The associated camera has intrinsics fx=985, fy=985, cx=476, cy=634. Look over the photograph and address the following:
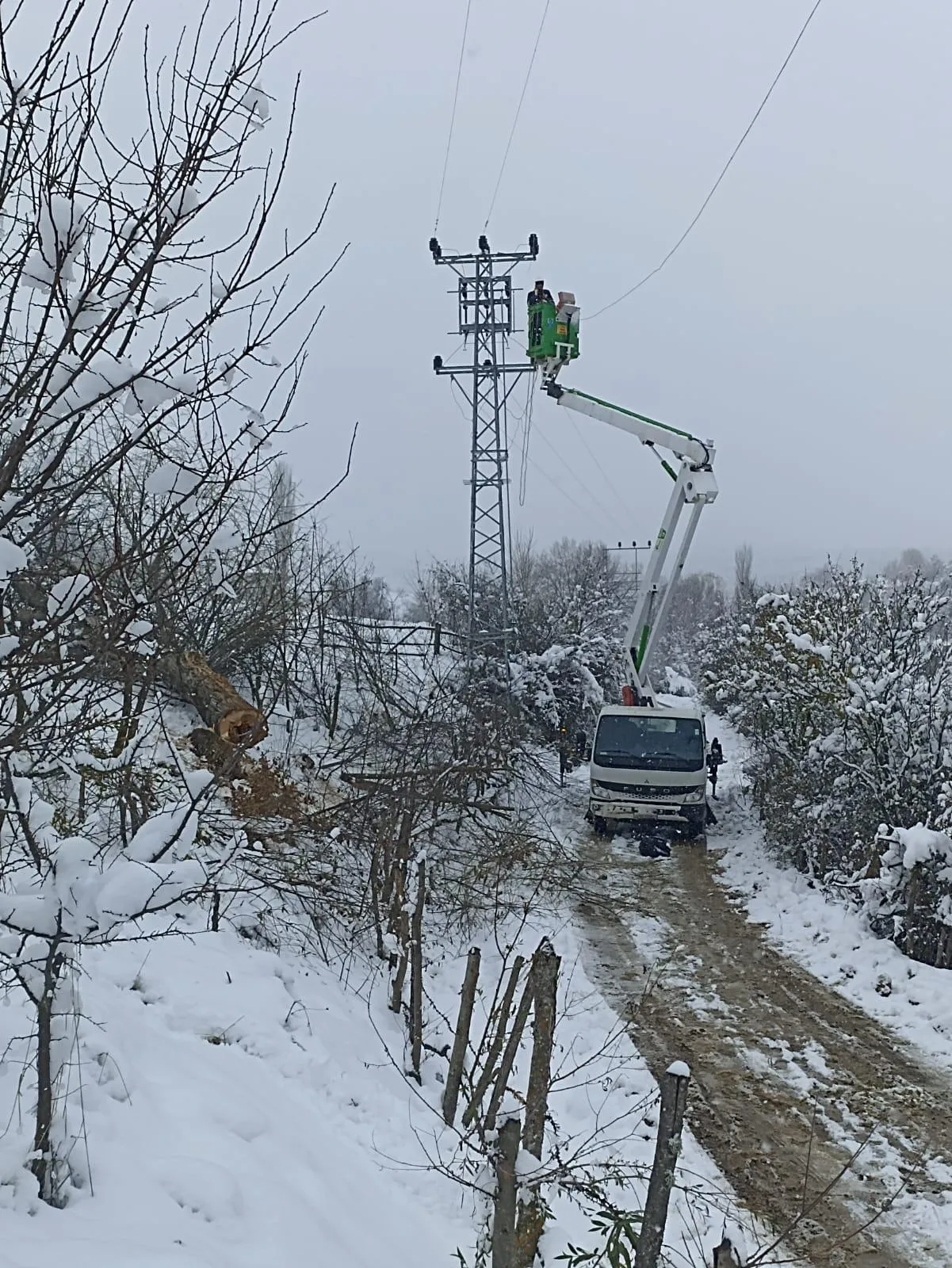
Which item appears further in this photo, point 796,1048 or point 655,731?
point 655,731

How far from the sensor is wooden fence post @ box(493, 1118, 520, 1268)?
347cm

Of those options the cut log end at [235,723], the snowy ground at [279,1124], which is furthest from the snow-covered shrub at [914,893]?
the cut log end at [235,723]

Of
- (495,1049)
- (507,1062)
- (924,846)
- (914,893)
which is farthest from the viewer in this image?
(914,893)

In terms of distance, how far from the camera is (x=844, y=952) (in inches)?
384

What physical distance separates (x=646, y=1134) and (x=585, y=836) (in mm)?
9435

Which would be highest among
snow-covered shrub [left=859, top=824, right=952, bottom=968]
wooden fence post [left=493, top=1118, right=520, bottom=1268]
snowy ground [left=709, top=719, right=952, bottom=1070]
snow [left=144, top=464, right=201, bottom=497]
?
snow [left=144, top=464, right=201, bottom=497]

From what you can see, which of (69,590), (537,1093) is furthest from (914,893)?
(69,590)

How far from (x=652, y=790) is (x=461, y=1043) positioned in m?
9.36

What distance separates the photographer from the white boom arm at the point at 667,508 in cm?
1462

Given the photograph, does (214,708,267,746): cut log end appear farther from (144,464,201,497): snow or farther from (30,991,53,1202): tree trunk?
(144,464,201,497): snow

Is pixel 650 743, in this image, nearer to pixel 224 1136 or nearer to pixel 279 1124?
pixel 279 1124

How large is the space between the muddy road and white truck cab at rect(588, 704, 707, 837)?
3.38m

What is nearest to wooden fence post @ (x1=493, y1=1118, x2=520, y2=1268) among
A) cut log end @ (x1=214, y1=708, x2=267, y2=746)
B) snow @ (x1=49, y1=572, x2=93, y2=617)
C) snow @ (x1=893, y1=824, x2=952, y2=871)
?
snow @ (x1=49, y1=572, x2=93, y2=617)

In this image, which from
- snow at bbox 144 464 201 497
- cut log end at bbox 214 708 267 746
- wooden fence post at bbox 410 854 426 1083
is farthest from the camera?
cut log end at bbox 214 708 267 746
